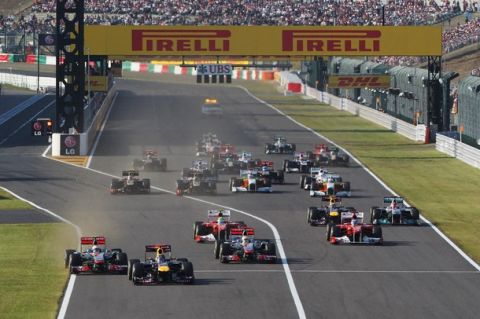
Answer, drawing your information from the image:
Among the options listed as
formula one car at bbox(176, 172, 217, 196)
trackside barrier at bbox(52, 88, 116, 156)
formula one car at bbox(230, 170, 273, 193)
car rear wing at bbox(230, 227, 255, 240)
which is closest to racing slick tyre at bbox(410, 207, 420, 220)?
car rear wing at bbox(230, 227, 255, 240)

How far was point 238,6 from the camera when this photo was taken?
131 meters

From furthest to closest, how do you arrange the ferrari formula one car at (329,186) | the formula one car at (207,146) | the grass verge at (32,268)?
1. the formula one car at (207,146)
2. the ferrari formula one car at (329,186)
3. the grass verge at (32,268)

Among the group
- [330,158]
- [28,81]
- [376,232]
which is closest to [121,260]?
[376,232]

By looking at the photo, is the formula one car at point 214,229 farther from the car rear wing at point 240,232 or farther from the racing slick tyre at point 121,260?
the racing slick tyre at point 121,260

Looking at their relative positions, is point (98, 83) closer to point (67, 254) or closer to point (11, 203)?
point (11, 203)

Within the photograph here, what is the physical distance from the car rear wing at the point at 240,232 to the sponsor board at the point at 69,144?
33.4 metres

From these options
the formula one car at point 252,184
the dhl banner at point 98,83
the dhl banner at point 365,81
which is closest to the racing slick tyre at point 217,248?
the formula one car at point 252,184

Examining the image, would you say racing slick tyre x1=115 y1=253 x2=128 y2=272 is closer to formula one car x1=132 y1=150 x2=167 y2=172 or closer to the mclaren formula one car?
the mclaren formula one car

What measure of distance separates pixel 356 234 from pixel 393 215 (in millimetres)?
4849

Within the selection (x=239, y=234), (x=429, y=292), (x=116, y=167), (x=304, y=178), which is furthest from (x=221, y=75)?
(x=429, y=292)

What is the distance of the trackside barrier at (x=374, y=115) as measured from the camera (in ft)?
283

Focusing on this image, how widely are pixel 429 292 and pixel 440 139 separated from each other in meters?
44.6

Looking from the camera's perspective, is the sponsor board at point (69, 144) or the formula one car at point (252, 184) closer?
the formula one car at point (252, 184)

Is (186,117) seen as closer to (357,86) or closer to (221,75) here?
(221,75)
